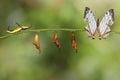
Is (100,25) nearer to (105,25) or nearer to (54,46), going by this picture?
(105,25)

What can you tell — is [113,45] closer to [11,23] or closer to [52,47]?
[52,47]

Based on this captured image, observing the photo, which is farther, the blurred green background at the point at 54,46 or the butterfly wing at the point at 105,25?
the blurred green background at the point at 54,46

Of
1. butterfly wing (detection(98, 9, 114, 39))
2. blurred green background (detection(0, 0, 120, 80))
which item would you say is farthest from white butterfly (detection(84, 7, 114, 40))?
blurred green background (detection(0, 0, 120, 80))

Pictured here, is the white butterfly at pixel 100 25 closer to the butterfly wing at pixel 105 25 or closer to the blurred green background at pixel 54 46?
the butterfly wing at pixel 105 25

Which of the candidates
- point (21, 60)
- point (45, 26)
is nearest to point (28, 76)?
point (21, 60)

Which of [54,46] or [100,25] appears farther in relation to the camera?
[54,46]

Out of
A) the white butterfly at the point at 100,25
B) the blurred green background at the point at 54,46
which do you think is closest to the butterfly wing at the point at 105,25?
the white butterfly at the point at 100,25

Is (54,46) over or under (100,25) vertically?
under

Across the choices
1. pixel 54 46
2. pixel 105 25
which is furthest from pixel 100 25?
pixel 54 46
